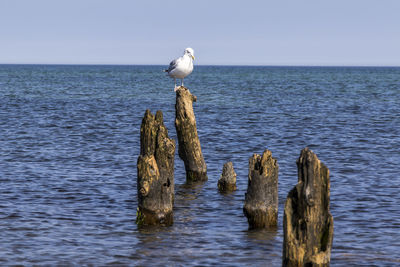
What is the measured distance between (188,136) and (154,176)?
5.26m

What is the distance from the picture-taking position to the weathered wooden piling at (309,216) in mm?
8969

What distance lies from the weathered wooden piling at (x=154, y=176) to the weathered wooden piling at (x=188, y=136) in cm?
368

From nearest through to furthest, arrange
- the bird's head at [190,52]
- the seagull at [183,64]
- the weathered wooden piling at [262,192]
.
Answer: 1. the weathered wooden piling at [262,192]
2. the seagull at [183,64]
3. the bird's head at [190,52]

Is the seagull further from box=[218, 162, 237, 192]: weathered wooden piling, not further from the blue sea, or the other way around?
box=[218, 162, 237, 192]: weathered wooden piling

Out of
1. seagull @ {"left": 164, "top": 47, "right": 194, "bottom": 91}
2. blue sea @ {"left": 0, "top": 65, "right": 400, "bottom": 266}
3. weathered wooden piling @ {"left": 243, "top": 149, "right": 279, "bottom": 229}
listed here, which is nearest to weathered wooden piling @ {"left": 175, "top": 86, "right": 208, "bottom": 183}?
blue sea @ {"left": 0, "top": 65, "right": 400, "bottom": 266}

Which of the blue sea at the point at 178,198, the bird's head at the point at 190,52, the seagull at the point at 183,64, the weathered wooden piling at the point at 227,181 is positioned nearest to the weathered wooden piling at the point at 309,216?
the blue sea at the point at 178,198

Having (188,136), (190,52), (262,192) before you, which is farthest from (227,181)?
(190,52)

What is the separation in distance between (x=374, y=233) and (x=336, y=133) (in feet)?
63.9

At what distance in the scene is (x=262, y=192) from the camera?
1288cm

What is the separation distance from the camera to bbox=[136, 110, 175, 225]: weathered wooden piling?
12828 mm

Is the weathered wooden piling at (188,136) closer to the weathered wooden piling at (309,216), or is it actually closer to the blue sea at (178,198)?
the blue sea at (178,198)

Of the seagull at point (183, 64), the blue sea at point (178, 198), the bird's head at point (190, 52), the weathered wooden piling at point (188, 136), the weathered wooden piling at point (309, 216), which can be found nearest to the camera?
the weathered wooden piling at point (309, 216)

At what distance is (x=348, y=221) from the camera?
46.6 ft

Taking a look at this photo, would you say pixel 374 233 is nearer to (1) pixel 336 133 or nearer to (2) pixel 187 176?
(2) pixel 187 176
